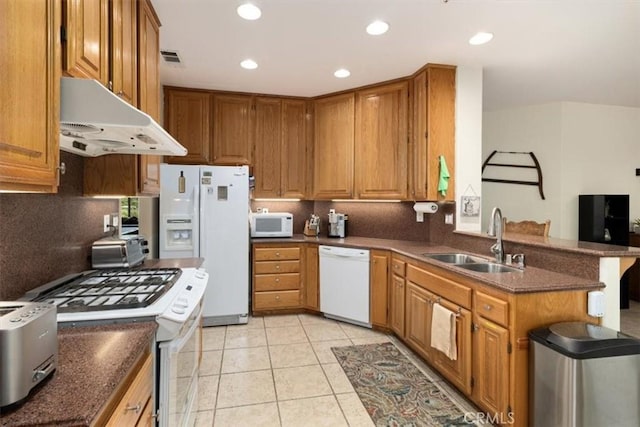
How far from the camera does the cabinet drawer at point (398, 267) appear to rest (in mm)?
3041

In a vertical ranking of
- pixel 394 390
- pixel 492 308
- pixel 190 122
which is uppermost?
pixel 190 122

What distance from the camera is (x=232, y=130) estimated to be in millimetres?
3992

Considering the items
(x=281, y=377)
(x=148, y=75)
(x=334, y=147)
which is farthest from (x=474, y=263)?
(x=148, y=75)

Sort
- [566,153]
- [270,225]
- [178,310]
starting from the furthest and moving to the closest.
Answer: [566,153] < [270,225] < [178,310]

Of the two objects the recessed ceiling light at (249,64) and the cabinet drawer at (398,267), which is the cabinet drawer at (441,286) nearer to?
the cabinet drawer at (398,267)

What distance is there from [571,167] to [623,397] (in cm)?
371

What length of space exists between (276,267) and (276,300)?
390 millimetres

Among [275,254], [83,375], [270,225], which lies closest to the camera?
[83,375]

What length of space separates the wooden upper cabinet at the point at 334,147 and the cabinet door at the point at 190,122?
133 cm

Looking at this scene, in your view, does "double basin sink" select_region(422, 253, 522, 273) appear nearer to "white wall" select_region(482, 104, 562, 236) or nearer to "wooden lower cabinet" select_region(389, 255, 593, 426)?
"wooden lower cabinet" select_region(389, 255, 593, 426)

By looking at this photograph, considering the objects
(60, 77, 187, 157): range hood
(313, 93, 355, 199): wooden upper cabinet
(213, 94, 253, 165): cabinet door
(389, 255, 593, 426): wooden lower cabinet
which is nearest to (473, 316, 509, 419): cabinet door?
(389, 255, 593, 426): wooden lower cabinet

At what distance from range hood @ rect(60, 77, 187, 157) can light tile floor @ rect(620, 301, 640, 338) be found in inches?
185

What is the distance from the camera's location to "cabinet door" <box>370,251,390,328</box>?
336 centimetres

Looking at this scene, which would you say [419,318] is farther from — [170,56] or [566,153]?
[566,153]
